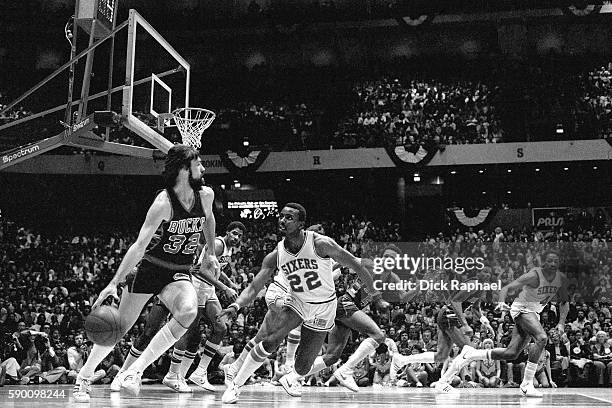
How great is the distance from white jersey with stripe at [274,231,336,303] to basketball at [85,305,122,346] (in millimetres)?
2018

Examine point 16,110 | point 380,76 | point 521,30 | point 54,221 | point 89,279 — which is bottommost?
point 89,279

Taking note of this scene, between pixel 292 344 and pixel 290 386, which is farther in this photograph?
pixel 292 344

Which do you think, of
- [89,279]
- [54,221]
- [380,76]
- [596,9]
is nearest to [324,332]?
[89,279]

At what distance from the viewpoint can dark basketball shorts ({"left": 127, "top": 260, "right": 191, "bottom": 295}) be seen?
6.64m

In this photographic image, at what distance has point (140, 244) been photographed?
6.34 metres

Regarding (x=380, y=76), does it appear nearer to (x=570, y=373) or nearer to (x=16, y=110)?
(x=16, y=110)

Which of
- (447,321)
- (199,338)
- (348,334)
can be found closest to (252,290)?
(199,338)

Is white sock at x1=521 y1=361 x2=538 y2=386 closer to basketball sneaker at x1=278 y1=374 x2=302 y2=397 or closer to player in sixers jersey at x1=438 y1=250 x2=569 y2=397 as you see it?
player in sixers jersey at x1=438 y1=250 x2=569 y2=397

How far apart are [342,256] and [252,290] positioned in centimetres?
95

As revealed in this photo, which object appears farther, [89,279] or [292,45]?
[292,45]

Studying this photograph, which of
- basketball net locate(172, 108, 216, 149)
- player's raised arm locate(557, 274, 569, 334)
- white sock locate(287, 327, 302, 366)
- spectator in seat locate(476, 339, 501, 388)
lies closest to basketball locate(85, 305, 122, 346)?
white sock locate(287, 327, 302, 366)

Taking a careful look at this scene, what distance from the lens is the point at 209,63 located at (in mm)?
32156

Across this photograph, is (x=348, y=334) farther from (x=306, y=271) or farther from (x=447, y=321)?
(x=306, y=271)

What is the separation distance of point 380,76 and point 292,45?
4.76m
